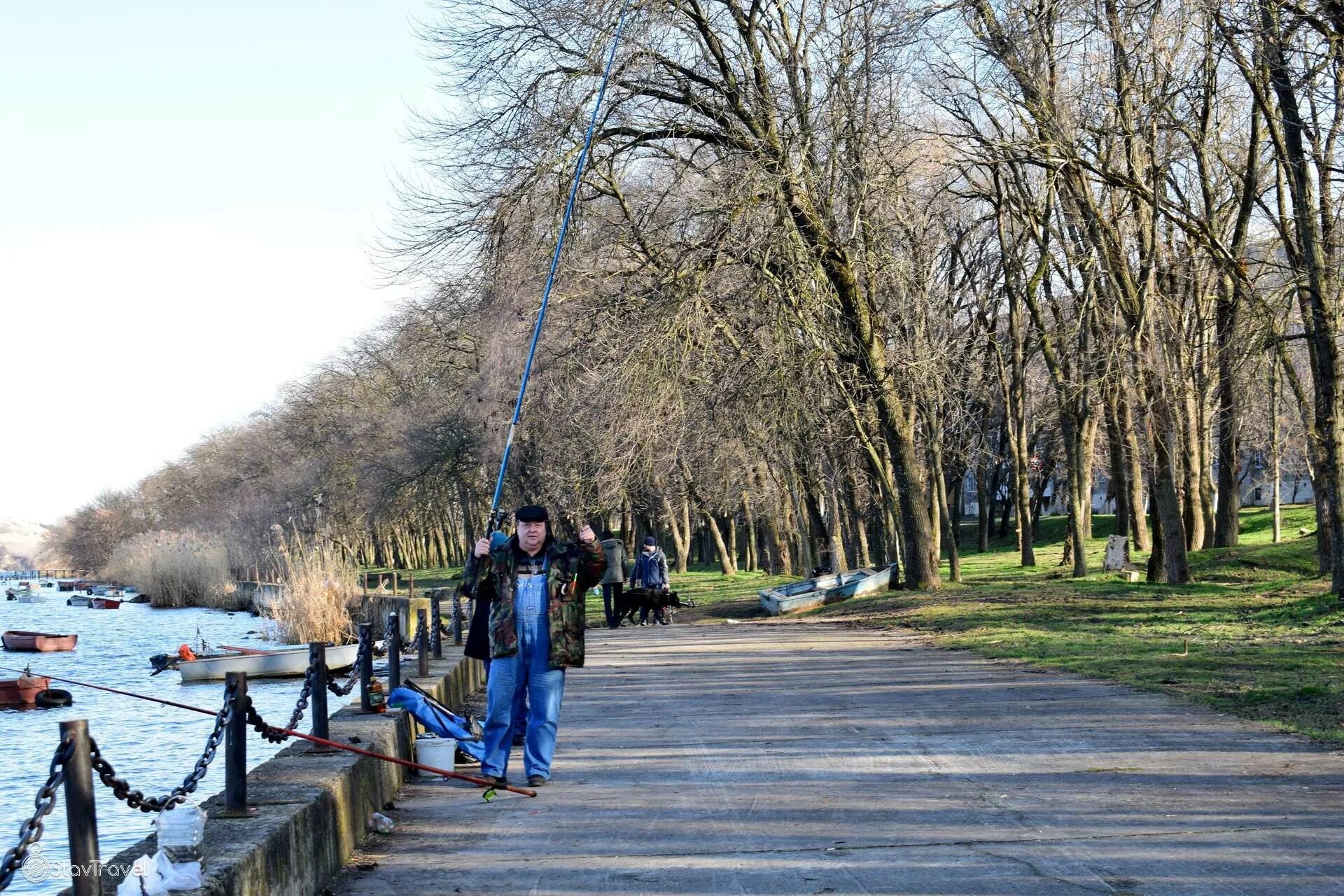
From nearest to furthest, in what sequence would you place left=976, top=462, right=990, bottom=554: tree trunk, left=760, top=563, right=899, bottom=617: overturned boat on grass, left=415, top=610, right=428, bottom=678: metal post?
left=415, top=610, right=428, bottom=678: metal post < left=760, top=563, right=899, bottom=617: overturned boat on grass < left=976, top=462, right=990, bottom=554: tree trunk

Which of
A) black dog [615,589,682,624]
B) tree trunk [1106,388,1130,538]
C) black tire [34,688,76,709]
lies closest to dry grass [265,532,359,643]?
black tire [34,688,76,709]

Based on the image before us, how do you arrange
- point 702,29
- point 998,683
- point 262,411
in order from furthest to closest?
point 262,411, point 702,29, point 998,683

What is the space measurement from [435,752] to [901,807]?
3.93 m

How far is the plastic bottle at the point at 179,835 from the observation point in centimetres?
566

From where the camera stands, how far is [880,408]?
2903 cm

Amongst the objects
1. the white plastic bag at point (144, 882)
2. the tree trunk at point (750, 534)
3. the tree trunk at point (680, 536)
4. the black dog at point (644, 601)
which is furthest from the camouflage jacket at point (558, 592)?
the tree trunk at point (680, 536)

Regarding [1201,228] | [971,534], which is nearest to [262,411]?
[971,534]

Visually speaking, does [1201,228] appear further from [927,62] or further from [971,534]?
[971,534]

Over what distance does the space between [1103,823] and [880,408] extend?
21350 millimetres

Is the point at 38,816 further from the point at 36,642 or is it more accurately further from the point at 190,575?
the point at 190,575

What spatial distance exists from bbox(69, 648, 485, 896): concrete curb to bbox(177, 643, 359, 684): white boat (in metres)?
23.7

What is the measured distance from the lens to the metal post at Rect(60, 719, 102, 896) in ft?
16.0

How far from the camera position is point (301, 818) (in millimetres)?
7094

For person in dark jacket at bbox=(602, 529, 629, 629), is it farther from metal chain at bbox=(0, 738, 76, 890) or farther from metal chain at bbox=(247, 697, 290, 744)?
metal chain at bbox=(0, 738, 76, 890)
